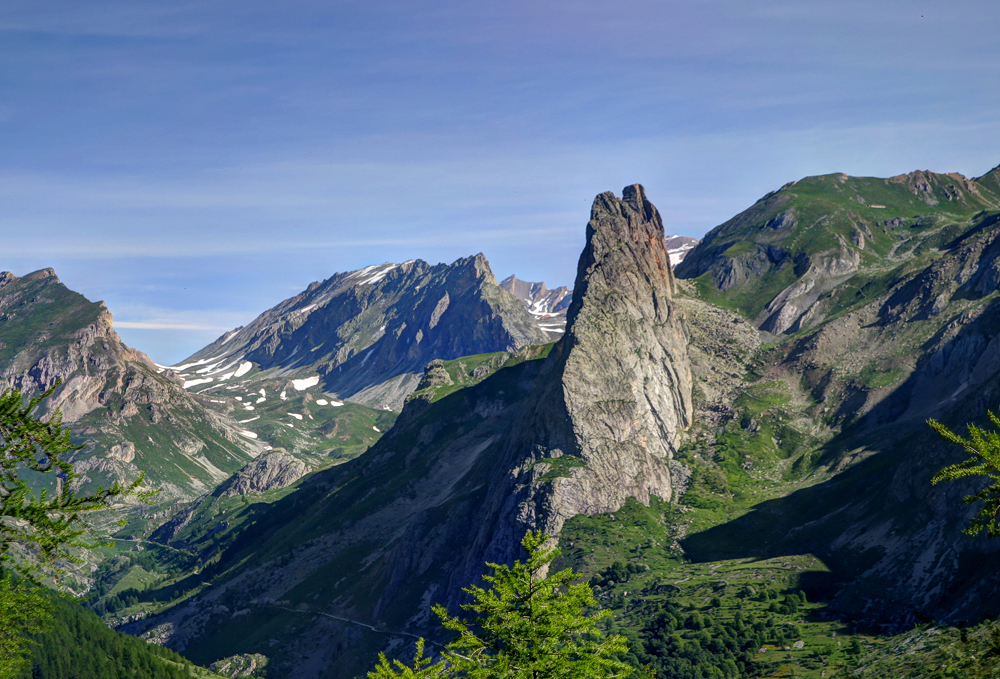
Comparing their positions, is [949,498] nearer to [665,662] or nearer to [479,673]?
[665,662]

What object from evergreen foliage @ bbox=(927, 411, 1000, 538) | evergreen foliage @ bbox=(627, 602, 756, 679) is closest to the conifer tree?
evergreen foliage @ bbox=(927, 411, 1000, 538)

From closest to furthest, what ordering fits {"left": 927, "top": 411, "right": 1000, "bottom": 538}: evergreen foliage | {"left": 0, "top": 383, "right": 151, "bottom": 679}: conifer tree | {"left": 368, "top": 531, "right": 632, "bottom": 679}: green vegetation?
1. {"left": 927, "top": 411, "right": 1000, "bottom": 538}: evergreen foliage
2. {"left": 0, "top": 383, "right": 151, "bottom": 679}: conifer tree
3. {"left": 368, "top": 531, "right": 632, "bottom": 679}: green vegetation

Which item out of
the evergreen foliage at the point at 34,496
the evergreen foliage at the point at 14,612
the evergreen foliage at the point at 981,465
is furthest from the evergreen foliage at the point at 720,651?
the evergreen foliage at the point at 34,496

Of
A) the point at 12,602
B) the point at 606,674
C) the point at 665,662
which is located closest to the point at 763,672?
the point at 665,662

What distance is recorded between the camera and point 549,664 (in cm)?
4859

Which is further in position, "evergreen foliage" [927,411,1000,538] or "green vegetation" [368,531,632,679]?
"green vegetation" [368,531,632,679]

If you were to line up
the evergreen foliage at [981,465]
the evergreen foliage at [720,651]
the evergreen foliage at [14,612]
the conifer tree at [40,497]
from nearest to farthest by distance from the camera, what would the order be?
the evergreen foliage at [981,465] < the conifer tree at [40,497] < the evergreen foliage at [14,612] < the evergreen foliage at [720,651]

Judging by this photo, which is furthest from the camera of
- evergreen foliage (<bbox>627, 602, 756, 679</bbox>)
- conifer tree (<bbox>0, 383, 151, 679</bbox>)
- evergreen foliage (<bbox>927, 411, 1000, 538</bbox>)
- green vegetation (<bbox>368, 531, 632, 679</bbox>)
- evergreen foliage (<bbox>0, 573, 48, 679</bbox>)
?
evergreen foliage (<bbox>627, 602, 756, 679</bbox>)

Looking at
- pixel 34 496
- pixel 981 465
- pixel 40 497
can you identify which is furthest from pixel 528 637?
pixel 34 496

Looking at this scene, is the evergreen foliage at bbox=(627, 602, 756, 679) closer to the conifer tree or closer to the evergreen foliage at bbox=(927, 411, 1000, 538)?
the evergreen foliage at bbox=(927, 411, 1000, 538)

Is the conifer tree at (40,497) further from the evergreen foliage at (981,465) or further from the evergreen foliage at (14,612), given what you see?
the evergreen foliage at (981,465)

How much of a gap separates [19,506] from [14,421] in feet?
15.0

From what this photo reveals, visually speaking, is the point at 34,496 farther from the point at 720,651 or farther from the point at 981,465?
the point at 720,651

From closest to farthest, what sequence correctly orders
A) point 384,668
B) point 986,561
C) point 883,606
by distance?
point 384,668 → point 986,561 → point 883,606
